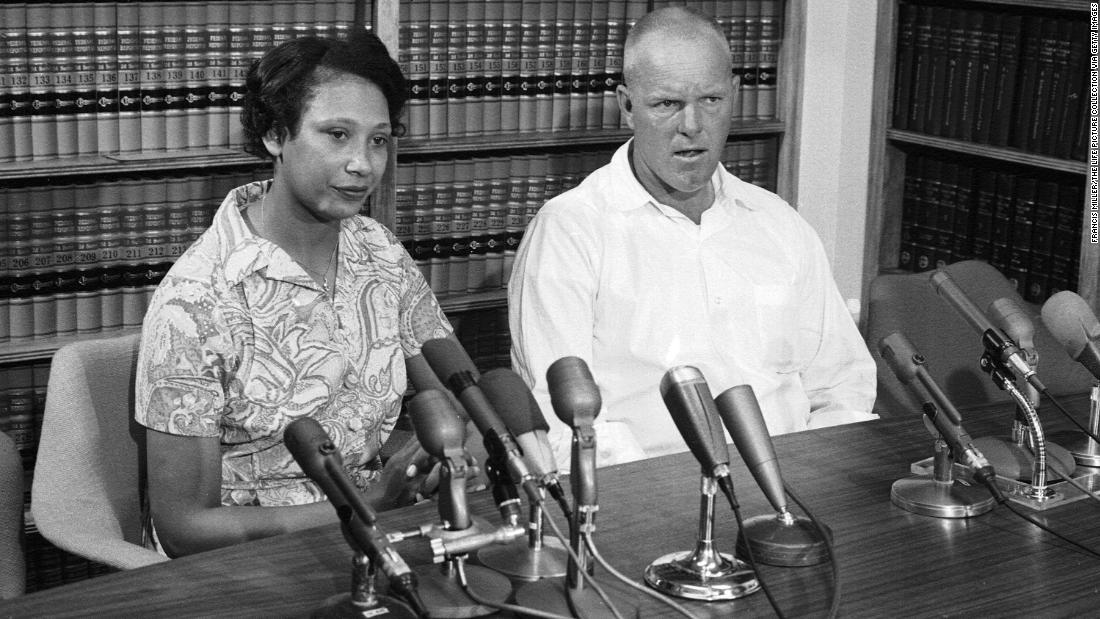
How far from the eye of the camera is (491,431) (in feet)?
4.48

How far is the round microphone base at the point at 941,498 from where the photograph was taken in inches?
69.5

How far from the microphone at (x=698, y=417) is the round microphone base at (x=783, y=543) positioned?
0.47 ft

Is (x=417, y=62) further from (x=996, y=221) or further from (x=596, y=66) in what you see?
(x=996, y=221)

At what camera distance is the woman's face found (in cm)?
214

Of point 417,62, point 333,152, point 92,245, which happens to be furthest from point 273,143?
point 417,62

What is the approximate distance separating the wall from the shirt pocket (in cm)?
109

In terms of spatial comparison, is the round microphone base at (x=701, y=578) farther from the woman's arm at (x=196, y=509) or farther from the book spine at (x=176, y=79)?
the book spine at (x=176, y=79)

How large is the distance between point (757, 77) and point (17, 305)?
1869mm

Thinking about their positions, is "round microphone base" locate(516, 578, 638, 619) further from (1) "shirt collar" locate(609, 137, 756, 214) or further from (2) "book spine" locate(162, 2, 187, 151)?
(2) "book spine" locate(162, 2, 187, 151)

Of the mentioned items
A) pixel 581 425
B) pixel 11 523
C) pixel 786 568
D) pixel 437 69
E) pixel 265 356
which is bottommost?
pixel 11 523

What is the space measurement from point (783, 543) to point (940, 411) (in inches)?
10.8

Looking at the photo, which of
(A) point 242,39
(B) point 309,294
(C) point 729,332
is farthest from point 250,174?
(C) point 729,332

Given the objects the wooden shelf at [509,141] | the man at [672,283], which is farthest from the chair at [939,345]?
the wooden shelf at [509,141]

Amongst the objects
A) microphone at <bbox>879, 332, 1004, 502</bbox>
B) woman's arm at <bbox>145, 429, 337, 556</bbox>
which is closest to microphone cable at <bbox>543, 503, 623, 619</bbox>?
microphone at <bbox>879, 332, 1004, 502</bbox>
